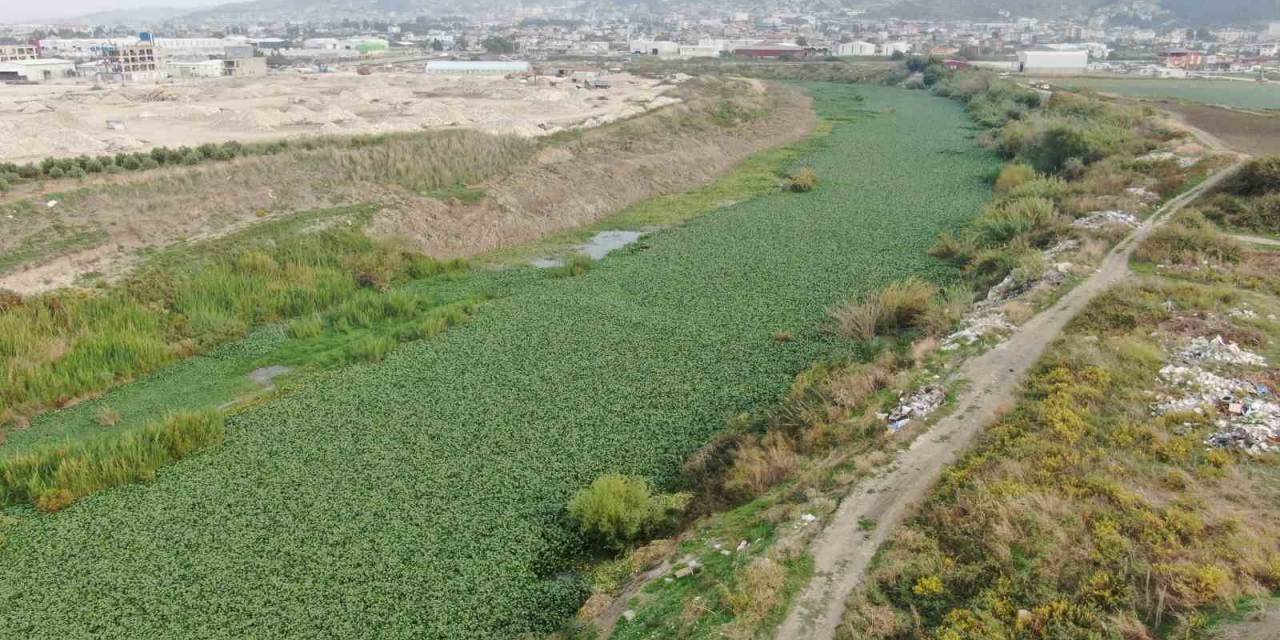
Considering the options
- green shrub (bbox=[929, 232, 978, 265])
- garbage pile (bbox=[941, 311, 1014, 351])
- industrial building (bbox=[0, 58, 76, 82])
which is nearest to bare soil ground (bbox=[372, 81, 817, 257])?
green shrub (bbox=[929, 232, 978, 265])

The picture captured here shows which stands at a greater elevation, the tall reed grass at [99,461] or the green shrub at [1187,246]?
the green shrub at [1187,246]

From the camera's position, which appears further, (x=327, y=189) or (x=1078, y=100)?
(x=1078, y=100)

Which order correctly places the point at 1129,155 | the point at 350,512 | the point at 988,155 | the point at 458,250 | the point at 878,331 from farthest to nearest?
the point at 988,155 < the point at 1129,155 < the point at 458,250 < the point at 878,331 < the point at 350,512

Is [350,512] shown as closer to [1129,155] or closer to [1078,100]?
[1129,155]

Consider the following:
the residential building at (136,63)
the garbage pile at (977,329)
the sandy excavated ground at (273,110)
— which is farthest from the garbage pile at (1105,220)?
the residential building at (136,63)

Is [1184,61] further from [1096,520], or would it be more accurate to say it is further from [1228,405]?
[1096,520]

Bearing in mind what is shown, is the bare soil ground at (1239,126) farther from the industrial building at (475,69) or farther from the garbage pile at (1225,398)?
the industrial building at (475,69)

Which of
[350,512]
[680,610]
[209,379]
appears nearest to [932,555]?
[680,610]
